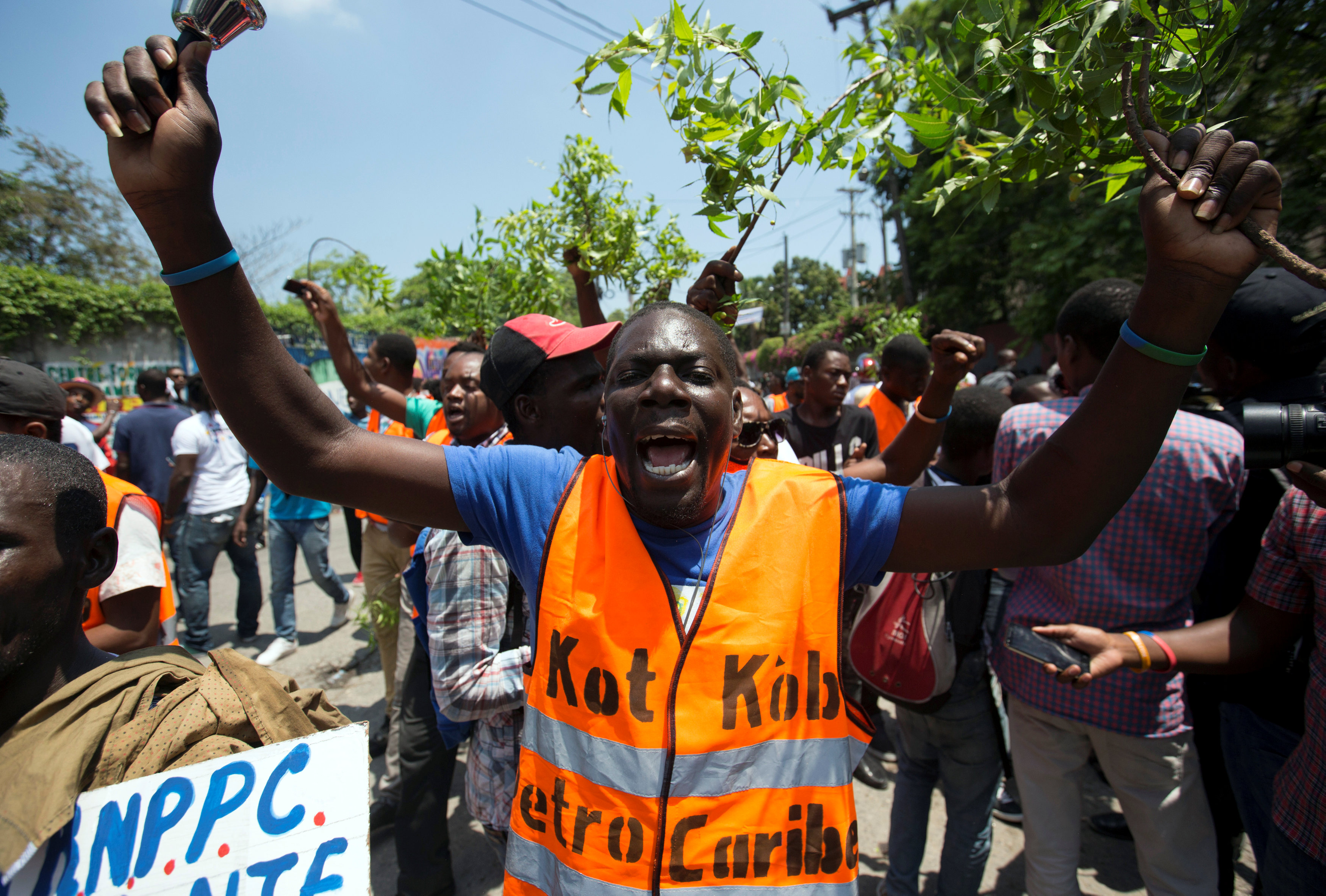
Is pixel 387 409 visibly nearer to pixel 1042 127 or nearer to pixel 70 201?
pixel 1042 127

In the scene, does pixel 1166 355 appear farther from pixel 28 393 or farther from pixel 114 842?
pixel 28 393

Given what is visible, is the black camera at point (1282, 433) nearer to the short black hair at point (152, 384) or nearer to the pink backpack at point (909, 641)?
the pink backpack at point (909, 641)

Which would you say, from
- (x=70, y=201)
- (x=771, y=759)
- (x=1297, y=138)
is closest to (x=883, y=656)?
(x=771, y=759)

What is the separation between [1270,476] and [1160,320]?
171cm

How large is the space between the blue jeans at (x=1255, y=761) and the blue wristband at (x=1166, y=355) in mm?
1682

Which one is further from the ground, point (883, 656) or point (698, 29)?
point (698, 29)

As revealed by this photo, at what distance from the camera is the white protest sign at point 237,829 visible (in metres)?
1.17

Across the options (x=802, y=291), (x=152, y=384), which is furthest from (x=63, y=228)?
(x=802, y=291)

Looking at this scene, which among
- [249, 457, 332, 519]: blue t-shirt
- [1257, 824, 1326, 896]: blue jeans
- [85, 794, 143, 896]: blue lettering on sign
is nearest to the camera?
[85, 794, 143, 896]: blue lettering on sign

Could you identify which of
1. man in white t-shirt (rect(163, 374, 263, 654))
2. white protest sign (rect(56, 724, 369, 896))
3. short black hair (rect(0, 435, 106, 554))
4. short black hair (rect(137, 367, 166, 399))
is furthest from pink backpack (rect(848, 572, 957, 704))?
short black hair (rect(137, 367, 166, 399))

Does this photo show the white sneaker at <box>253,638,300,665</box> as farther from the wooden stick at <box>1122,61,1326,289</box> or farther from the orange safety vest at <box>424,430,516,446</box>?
the wooden stick at <box>1122,61,1326,289</box>

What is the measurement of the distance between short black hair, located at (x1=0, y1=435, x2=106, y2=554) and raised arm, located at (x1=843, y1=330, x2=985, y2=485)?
92.1 inches

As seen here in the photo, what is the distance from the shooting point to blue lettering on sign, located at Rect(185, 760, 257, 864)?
1.20m

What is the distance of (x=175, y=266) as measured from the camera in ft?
3.71
